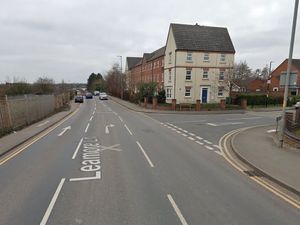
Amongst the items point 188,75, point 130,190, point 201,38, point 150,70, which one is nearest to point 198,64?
point 188,75

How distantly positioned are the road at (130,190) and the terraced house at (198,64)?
93.5 ft

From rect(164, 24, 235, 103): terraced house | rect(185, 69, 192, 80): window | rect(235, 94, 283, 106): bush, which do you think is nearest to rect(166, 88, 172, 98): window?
rect(164, 24, 235, 103): terraced house

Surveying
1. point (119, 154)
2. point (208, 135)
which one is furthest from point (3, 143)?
point (208, 135)

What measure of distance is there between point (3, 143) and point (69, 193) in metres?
7.01

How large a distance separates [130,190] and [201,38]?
36372 mm

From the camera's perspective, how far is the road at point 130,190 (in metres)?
4.72

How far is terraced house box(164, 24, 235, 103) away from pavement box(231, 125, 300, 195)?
25.5 meters

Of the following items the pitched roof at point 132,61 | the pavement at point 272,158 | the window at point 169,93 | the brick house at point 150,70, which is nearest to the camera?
the pavement at point 272,158

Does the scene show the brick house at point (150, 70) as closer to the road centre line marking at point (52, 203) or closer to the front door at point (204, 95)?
the front door at point (204, 95)

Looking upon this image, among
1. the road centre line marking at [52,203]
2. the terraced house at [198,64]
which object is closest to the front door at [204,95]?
the terraced house at [198,64]

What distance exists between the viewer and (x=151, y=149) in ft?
33.8

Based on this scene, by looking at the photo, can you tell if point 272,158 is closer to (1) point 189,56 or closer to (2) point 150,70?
(1) point 189,56

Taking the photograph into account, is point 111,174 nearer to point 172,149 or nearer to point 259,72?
point 172,149

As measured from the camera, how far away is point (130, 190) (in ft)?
19.5
